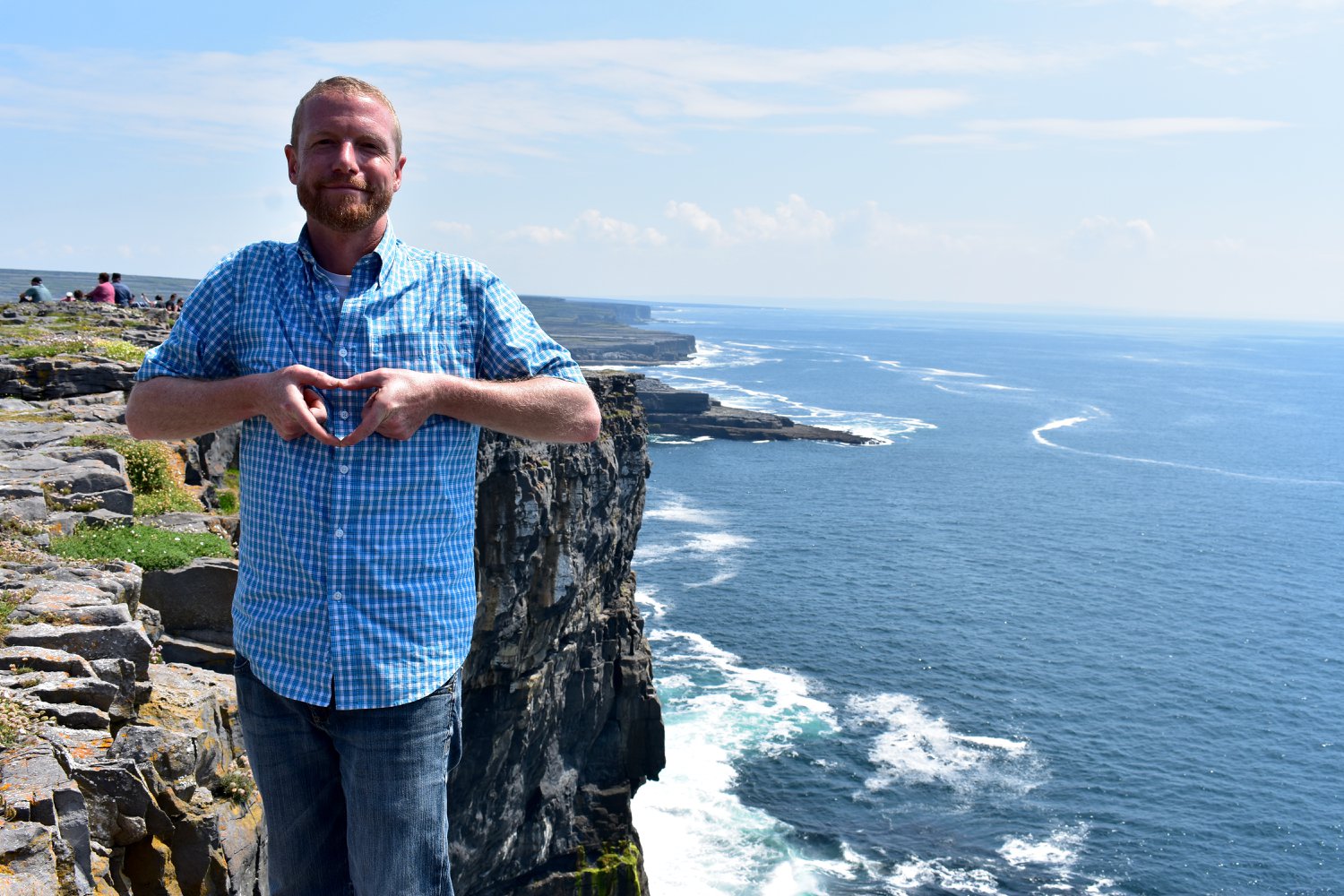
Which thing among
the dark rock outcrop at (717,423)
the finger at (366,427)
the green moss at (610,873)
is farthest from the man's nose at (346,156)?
the dark rock outcrop at (717,423)

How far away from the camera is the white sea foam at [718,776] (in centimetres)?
4291

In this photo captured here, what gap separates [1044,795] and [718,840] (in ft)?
49.6

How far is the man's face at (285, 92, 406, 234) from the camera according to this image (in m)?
4.67

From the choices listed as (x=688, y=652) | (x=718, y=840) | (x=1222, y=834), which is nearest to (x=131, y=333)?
(x=718, y=840)

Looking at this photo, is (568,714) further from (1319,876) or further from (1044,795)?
(1319,876)

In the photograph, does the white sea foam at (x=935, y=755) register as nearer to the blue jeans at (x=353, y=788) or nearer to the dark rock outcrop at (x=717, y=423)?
the blue jeans at (x=353, y=788)

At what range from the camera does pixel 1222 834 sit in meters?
45.2

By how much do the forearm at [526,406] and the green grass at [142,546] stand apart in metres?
6.87

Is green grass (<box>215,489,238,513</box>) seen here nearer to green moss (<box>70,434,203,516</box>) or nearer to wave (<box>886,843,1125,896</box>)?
green moss (<box>70,434,203,516</box>)

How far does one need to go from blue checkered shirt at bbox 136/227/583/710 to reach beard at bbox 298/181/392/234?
0.17 metres

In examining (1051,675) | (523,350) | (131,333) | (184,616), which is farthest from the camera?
(1051,675)

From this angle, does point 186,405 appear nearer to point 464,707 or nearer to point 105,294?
point 464,707

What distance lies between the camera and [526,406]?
469cm

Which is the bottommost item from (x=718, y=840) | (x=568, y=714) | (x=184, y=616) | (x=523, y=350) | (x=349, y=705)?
(x=718, y=840)
